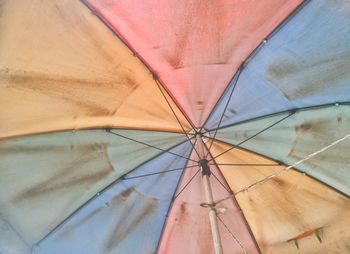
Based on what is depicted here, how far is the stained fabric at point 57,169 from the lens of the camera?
2.53m

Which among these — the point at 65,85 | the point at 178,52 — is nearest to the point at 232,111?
the point at 178,52

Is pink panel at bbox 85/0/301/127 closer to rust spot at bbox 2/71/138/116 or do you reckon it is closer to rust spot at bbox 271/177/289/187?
rust spot at bbox 2/71/138/116

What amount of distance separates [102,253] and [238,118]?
1.51 meters

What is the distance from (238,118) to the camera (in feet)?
8.57

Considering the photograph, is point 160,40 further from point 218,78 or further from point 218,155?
point 218,155

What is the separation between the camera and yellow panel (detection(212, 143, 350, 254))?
2.76m

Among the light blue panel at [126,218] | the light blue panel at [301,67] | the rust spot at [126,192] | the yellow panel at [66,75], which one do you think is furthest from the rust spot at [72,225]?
the light blue panel at [301,67]

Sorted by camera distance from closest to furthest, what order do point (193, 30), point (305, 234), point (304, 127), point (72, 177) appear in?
point (193, 30) < point (304, 127) < point (72, 177) < point (305, 234)

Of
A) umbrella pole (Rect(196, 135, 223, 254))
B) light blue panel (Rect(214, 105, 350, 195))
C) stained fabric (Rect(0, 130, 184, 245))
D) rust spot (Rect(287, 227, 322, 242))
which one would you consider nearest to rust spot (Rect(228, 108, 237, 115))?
light blue panel (Rect(214, 105, 350, 195))

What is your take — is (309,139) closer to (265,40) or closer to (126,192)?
(265,40)

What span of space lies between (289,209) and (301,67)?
1201 millimetres

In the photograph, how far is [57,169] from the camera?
2.62 metres

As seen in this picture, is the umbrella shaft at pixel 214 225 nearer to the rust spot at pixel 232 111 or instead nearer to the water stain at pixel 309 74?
the rust spot at pixel 232 111

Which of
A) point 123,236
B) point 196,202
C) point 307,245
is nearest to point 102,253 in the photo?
point 123,236
